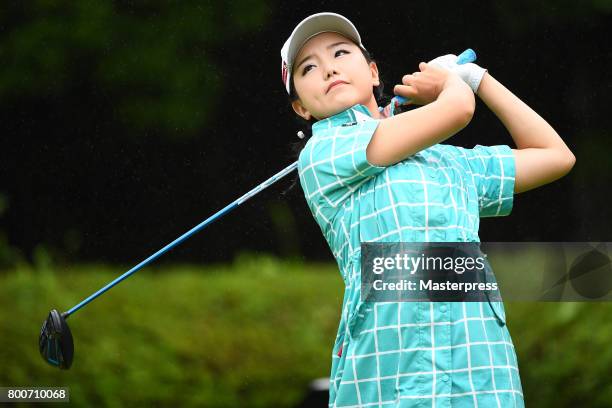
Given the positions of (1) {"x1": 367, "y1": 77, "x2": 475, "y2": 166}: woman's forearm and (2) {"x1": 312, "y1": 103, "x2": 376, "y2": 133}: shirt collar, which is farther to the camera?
(2) {"x1": 312, "y1": 103, "x2": 376, "y2": 133}: shirt collar

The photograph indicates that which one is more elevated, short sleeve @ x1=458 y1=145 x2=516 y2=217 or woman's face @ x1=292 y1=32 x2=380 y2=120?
woman's face @ x1=292 y1=32 x2=380 y2=120

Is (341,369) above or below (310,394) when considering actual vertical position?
below

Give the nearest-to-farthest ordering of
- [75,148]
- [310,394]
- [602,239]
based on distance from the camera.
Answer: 1. [310,394]
2. [602,239]
3. [75,148]

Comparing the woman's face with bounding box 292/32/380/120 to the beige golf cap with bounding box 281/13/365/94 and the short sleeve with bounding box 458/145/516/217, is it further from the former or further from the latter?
the short sleeve with bounding box 458/145/516/217

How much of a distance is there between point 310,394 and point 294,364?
123 millimetres

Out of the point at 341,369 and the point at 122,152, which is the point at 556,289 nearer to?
the point at 341,369

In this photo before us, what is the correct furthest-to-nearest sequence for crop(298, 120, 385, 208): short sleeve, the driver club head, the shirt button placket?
the driver club head → crop(298, 120, 385, 208): short sleeve → the shirt button placket

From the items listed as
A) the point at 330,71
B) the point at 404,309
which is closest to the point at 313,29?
the point at 330,71

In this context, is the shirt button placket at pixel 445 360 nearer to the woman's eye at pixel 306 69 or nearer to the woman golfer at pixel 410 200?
the woman golfer at pixel 410 200

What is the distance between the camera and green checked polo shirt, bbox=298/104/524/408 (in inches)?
75.3

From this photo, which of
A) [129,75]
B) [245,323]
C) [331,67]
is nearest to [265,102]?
[129,75]

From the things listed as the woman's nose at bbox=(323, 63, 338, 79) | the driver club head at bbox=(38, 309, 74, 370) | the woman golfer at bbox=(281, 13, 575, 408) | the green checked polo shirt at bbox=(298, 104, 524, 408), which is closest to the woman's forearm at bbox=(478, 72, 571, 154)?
the woman golfer at bbox=(281, 13, 575, 408)

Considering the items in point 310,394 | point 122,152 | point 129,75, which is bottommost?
point 310,394

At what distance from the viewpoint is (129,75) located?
4.66 metres
